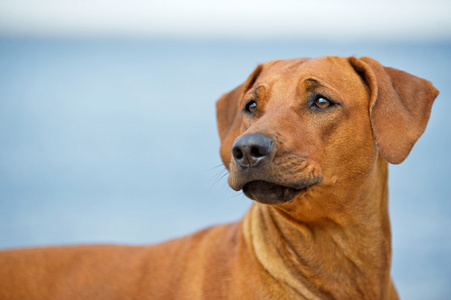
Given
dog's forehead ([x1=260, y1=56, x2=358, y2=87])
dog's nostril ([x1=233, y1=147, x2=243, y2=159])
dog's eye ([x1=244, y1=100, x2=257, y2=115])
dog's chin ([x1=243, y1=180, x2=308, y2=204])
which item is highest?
dog's forehead ([x1=260, y1=56, x2=358, y2=87])

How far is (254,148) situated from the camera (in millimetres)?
2518

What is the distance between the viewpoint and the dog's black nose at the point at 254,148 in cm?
250

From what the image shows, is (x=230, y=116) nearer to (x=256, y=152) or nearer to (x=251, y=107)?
(x=251, y=107)

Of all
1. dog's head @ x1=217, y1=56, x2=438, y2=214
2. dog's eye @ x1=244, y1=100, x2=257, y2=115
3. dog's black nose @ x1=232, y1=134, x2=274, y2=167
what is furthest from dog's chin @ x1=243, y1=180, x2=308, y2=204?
dog's eye @ x1=244, y1=100, x2=257, y2=115

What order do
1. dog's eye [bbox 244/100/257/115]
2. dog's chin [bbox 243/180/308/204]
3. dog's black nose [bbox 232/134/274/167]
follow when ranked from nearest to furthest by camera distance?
dog's black nose [bbox 232/134/274/167] < dog's chin [bbox 243/180/308/204] < dog's eye [bbox 244/100/257/115]

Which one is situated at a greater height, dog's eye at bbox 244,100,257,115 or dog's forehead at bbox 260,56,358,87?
dog's forehead at bbox 260,56,358,87

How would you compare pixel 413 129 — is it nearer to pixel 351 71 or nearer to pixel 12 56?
pixel 351 71

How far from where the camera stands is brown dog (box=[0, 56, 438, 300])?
8.61ft

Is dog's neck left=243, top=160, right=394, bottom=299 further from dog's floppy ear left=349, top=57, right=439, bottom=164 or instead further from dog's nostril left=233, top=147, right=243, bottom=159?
dog's nostril left=233, top=147, right=243, bottom=159

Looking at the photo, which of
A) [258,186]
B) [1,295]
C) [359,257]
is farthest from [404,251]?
[1,295]

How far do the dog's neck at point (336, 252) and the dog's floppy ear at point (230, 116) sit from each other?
0.64 m

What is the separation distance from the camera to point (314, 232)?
295 centimetres

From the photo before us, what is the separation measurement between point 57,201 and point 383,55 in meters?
8.97

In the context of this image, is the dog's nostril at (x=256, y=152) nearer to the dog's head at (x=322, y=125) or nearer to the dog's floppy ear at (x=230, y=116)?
the dog's head at (x=322, y=125)
